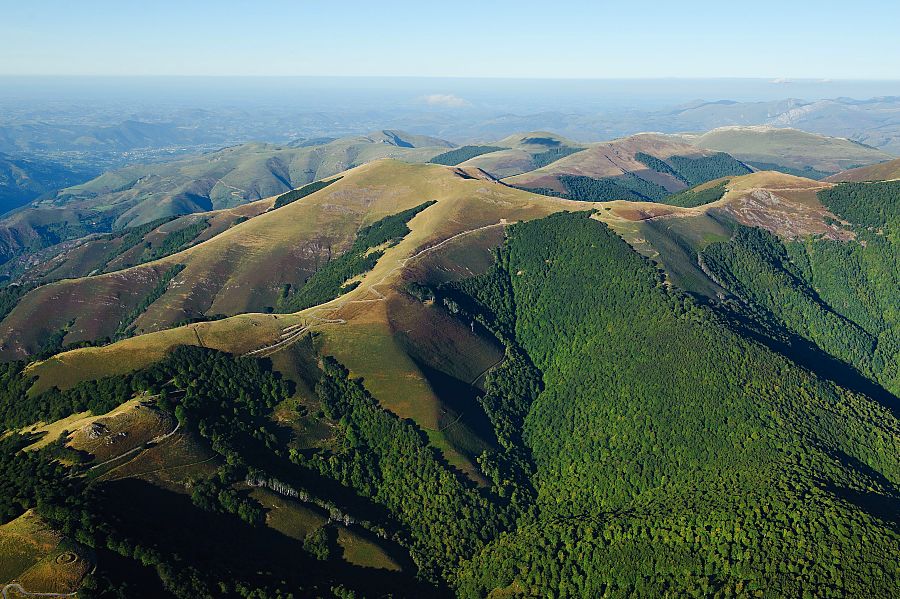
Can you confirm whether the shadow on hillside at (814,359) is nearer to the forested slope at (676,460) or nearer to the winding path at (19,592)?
the forested slope at (676,460)

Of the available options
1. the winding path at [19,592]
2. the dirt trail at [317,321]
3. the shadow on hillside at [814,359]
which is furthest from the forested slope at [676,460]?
the winding path at [19,592]

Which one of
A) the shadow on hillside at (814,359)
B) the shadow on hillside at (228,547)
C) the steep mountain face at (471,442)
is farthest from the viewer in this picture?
the shadow on hillside at (814,359)

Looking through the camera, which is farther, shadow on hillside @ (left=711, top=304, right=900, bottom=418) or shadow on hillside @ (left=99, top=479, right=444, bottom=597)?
shadow on hillside @ (left=711, top=304, right=900, bottom=418)

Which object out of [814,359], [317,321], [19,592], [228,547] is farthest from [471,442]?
[814,359]

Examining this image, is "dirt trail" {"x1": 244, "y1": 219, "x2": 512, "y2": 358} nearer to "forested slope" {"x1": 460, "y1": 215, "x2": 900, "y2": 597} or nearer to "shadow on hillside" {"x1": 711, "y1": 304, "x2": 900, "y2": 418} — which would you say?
"forested slope" {"x1": 460, "y1": 215, "x2": 900, "y2": 597}

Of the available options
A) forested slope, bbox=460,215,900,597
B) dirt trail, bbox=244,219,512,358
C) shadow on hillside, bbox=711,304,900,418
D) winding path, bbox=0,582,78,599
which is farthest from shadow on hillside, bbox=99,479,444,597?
shadow on hillside, bbox=711,304,900,418

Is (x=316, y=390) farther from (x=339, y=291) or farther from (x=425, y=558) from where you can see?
(x=339, y=291)

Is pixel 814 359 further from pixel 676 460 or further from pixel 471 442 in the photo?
pixel 471 442

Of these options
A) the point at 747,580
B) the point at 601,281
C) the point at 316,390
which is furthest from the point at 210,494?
the point at 601,281
